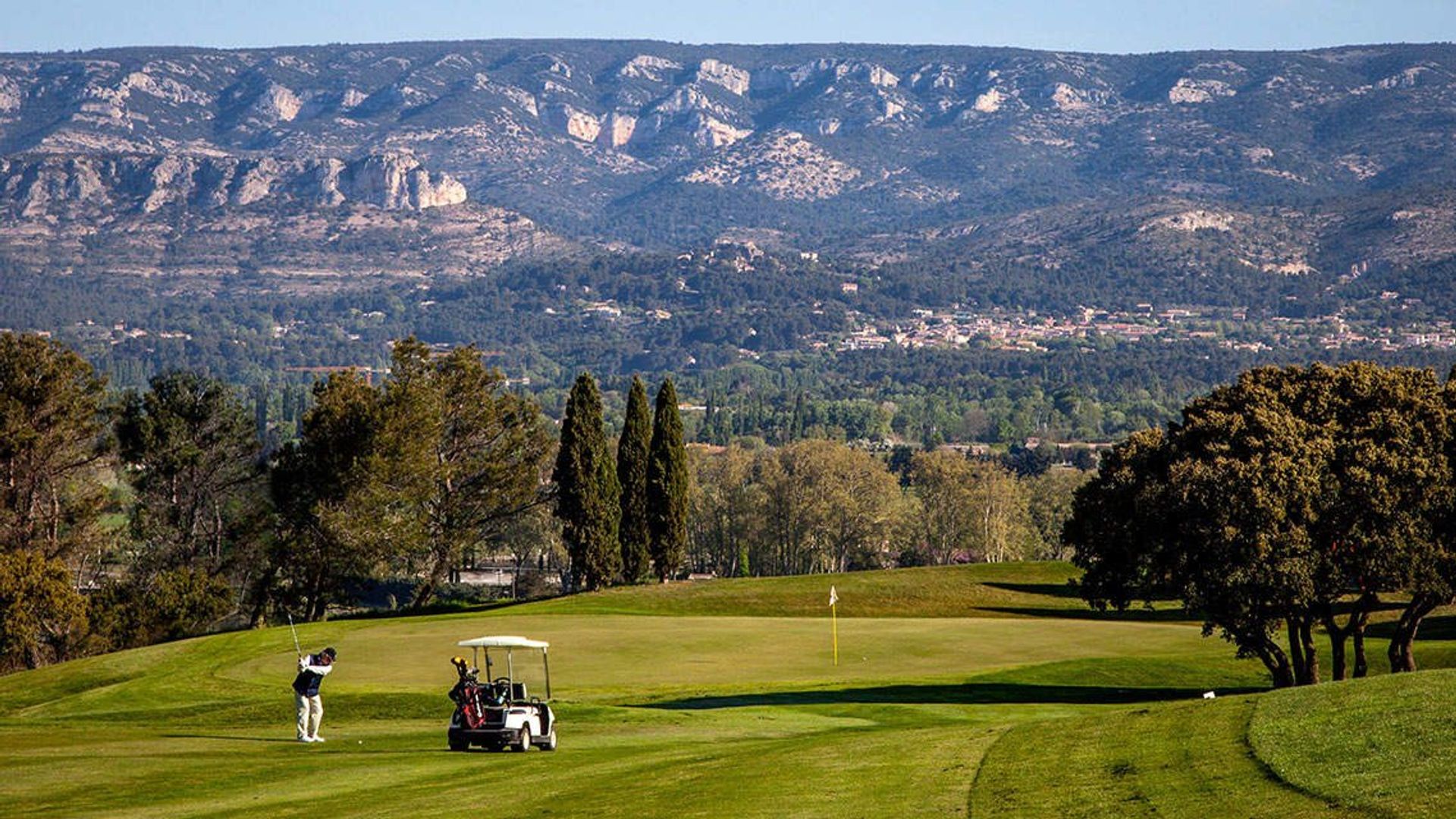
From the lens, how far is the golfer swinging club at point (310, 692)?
37625mm

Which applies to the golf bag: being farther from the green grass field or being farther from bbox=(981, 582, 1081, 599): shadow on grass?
bbox=(981, 582, 1081, 599): shadow on grass

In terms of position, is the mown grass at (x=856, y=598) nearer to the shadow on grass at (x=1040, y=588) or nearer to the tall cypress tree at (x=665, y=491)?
the shadow on grass at (x=1040, y=588)

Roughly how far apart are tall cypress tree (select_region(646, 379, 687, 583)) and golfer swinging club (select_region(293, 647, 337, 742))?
5712cm

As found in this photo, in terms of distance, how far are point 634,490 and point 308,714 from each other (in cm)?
5773

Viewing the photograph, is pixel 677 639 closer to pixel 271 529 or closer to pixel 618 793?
pixel 618 793

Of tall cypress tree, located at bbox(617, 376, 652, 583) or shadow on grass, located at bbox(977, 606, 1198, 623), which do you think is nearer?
shadow on grass, located at bbox(977, 606, 1198, 623)

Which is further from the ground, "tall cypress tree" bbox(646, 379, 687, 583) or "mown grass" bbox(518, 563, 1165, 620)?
"tall cypress tree" bbox(646, 379, 687, 583)

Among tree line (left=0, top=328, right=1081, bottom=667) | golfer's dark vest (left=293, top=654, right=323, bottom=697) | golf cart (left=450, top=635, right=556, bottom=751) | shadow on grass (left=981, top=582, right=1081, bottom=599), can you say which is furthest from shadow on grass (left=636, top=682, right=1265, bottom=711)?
tree line (left=0, top=328, right=1081, bottom=667)

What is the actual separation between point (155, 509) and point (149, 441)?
4293mm

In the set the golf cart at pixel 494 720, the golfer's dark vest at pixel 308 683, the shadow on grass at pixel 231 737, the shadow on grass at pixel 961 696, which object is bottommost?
the shadow on grass at pixel 961 696

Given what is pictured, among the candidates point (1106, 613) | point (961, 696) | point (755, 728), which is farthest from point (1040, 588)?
point (755, 728)

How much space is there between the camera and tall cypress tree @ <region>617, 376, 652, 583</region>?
94.6 m

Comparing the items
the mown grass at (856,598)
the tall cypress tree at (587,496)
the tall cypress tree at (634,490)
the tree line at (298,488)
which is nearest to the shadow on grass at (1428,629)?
the mown grass at (856,598)

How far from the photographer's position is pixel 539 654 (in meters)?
58.4
